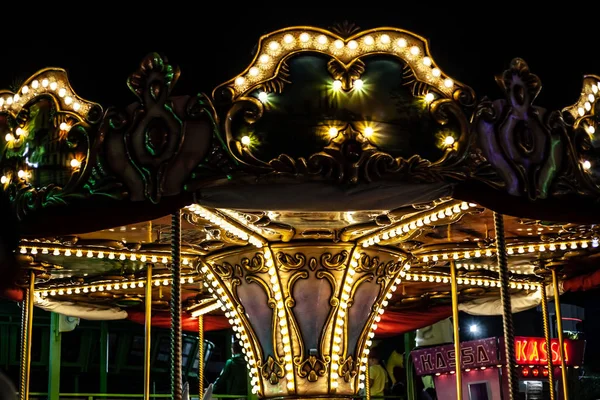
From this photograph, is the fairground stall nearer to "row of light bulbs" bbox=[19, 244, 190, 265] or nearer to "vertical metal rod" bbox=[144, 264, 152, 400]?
"vertical metal rod" bbox=[144, 264, 152, 400]

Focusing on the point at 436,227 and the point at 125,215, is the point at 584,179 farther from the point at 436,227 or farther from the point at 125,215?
the point at 125,215

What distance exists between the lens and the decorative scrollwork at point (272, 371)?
7667 millimetres

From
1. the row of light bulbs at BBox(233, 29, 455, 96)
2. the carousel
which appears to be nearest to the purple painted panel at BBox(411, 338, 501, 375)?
the carousel

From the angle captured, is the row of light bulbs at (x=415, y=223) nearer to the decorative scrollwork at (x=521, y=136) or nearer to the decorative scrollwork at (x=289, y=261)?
the decorative scrollwork at (x=289, y=261)

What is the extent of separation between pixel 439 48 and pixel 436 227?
241 centimetres

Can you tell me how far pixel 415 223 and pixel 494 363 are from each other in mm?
7946

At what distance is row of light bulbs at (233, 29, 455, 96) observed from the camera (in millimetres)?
5523

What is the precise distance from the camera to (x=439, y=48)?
5.80 m

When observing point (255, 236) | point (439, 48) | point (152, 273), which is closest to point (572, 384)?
point (152, 273)

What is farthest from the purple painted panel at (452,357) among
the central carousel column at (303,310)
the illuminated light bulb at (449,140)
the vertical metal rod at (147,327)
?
the illuminated light bulb at (449,140)

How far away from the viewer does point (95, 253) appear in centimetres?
827

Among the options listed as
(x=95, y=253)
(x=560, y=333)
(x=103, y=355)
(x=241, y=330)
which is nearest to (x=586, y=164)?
(x=241, y=330)

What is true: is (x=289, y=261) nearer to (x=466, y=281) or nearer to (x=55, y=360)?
(x=466, y=281)

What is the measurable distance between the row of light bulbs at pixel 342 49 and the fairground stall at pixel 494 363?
9.66 meters
